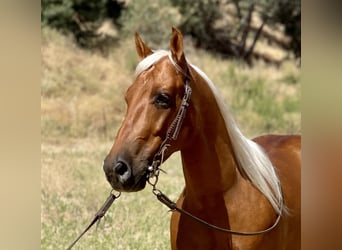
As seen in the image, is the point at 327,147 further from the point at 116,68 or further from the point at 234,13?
the point at 234,13

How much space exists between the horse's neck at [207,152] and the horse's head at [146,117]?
2.5 inches

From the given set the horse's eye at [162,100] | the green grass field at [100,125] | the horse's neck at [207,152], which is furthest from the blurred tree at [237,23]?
the horse's eye at [162,100]

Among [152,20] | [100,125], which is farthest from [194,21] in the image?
[100,125]

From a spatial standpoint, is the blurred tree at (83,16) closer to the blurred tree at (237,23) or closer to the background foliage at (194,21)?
the background foliage at (194,21)

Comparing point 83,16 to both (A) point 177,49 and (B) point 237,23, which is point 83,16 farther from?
(A) point 177,49

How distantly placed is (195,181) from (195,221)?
11cm

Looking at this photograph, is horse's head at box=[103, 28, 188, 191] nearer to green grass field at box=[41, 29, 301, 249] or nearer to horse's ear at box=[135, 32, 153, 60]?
horse's ear at box=[135, 32, 153, 60]

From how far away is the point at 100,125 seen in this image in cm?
322

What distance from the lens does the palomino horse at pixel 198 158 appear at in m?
1.43

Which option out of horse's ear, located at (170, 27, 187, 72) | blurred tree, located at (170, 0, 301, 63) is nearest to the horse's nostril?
horse's ear, located at (170, 27, 187, 72)

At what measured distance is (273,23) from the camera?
3768 mm

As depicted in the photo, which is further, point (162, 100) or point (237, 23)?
A: point (237, 23)

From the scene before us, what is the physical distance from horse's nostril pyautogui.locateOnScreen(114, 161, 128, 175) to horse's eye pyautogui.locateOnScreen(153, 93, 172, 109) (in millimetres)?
174

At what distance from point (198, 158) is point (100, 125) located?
1.74 meters
